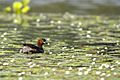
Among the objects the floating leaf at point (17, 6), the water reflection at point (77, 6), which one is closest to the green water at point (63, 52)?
the floating leaf at point (17, 6)

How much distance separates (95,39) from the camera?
22.6 meters

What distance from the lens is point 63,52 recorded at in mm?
18344

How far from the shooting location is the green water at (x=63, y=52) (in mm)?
14484

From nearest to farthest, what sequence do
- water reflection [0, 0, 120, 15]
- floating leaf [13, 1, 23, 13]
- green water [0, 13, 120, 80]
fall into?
green water [0, 13, 120, 80] < floating leaf [13, 1, 23, 13] < water reflection [0, 0, 120, 15]

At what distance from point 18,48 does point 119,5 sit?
83.8 feet

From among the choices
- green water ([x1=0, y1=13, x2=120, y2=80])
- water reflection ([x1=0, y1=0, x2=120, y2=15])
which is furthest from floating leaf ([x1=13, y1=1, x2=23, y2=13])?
water reflection ([x1=0, y1=0, x2=120, y2=15])

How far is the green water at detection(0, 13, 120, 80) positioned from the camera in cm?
1448

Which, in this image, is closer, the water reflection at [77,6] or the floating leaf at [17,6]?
the floating leaf at [17,6]

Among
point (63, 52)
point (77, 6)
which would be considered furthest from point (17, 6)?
point (63, 52)

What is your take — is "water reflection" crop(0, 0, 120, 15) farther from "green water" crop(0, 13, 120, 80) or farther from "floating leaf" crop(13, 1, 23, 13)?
"green water" crop(0, 13, 120, 80)

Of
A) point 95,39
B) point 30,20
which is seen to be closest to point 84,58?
point 95,39

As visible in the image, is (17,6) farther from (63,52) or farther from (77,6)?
(63,52)

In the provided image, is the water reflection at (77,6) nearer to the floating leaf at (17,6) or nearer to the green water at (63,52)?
the floating leaf at (17,6)

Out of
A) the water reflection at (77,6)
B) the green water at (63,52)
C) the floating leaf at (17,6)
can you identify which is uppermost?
the floating leaf at (17,6)
